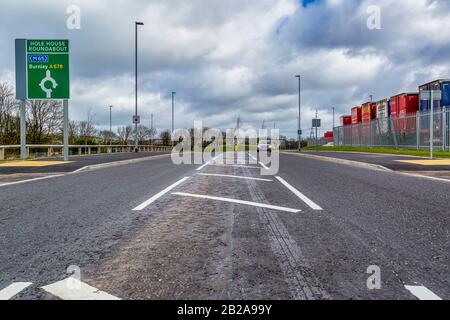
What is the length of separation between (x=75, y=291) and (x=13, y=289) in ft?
1.66

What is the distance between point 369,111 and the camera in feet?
140

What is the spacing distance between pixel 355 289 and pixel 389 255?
1.07m

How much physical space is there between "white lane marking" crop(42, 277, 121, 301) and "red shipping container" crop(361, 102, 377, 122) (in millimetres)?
42483

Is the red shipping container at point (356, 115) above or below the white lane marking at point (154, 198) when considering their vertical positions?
above

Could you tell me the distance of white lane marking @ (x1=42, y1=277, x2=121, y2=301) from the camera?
8.80 ft

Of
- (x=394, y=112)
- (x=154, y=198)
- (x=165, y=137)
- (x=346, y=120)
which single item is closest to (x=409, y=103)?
(x=394, y=112)

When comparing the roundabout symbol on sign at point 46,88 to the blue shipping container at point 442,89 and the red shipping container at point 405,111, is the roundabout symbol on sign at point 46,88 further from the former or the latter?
the red shipping container at point 405,111

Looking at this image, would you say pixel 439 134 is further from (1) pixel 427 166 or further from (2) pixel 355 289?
(2) pixel 355 289

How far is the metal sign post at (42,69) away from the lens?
17922 millimetres

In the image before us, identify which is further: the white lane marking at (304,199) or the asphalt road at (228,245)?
the white lane marking at (304,199)

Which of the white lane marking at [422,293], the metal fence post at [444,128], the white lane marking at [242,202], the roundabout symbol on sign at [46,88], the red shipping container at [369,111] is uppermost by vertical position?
the red shipping container at [369,111]

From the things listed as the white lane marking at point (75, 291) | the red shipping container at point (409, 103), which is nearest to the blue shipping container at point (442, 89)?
A: the red shipping container at point (409, 103)
